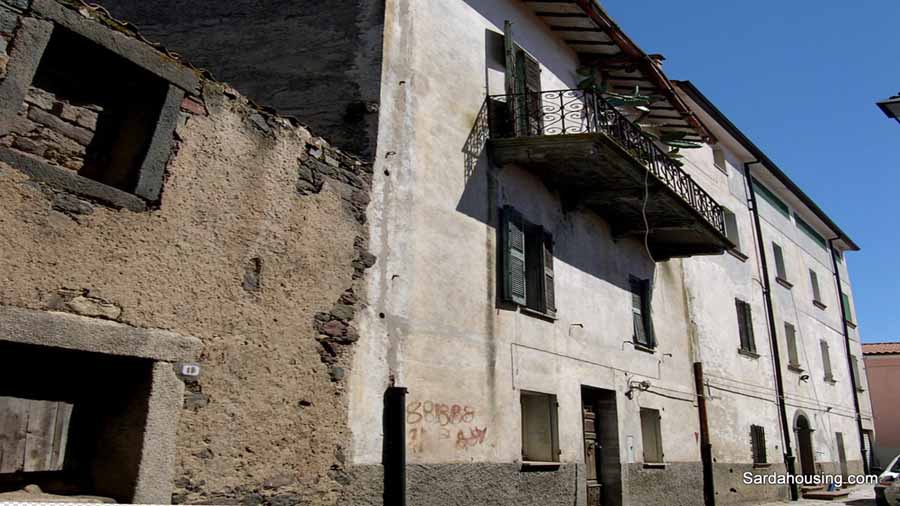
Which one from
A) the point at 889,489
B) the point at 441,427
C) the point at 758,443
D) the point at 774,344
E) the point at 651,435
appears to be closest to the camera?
the point at 441,427

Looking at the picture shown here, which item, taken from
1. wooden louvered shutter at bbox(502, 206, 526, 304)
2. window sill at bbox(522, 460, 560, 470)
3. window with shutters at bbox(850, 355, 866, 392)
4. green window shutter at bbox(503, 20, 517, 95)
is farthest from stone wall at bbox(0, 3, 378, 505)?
window with shutters at bbox(850, 355, 866, 392)

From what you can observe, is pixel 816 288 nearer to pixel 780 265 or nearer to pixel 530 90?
pixel 780 265

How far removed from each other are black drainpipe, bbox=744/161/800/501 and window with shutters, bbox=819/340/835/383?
14.2ft

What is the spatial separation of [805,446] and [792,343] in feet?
9.00

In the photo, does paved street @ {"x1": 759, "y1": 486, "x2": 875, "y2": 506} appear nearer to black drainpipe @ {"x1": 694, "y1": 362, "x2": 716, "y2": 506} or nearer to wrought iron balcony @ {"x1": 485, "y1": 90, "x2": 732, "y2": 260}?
black drainpipe @ {"x1": 694, "y1": 362, "x2": 716, "y2": 506}

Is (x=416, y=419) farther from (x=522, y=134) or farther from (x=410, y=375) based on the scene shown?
(x=522, y=134)

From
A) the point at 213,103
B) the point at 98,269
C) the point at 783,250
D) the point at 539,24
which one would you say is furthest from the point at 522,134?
the point at 783,250

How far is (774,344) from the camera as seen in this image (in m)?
18.4

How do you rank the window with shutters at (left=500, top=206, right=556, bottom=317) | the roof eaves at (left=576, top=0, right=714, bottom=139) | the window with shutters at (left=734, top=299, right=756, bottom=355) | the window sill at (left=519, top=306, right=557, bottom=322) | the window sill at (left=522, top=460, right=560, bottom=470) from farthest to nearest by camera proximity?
the window with shutters at (left=734, top=299, right=756, bottom=355), the roof eaves at (left=576, top=0, right=714, bottom=139), the window sill at (left=519, top=306, right=557, bottom=322), the window with shutters at (left=500, top=206, right=556, bottom=317), the window sill at (left=522, top=460, right=560, bottom=470)

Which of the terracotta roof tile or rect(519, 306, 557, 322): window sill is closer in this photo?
rect(519, 306, 557, 322): window sill

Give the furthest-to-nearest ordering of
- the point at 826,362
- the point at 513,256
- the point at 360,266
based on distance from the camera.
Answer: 1. the point at 826,362
2. the point at 513,256
3. the point at 360,266

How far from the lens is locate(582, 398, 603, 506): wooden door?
10797 mm

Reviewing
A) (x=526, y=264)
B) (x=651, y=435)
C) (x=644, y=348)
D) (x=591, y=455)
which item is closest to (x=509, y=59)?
(x=526, y=264)

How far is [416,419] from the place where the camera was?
304 inches
